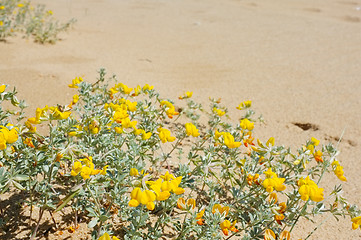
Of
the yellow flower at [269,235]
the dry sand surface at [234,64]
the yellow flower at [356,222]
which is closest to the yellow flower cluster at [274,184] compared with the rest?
the yellow flower at [269,235]

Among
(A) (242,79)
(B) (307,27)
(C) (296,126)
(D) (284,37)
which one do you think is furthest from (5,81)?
(B) (307,27)

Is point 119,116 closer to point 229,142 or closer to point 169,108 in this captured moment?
point 169,108

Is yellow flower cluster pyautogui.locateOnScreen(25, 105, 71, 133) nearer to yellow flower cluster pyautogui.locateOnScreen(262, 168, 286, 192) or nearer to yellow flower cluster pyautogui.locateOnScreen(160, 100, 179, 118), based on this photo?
yellow flower cluster pyautogui.locateOnScreen(160, 100, 179, 118)

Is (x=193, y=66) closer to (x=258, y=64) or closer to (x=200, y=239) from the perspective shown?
(x=258, y=64)

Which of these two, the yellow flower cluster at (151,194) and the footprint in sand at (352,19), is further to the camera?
the footprint in sand at (352,19)

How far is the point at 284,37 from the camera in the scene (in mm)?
6156

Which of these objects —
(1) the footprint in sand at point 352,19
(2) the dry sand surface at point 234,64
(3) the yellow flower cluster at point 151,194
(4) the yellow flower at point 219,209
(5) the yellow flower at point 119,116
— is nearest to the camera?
(3) the yellow flower cluster at point 151,194

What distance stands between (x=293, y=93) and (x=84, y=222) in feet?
10.1

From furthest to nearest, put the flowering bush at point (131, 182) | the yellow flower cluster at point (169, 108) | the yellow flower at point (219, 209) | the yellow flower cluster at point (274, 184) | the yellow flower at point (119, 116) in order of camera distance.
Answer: the yellow flower cluster at point (169, 108) < the yellow flower at point (119, 116) < the yellow flower at point (219, 209) < the yellow flower cluster at point (274, 184) < the flowering bush at point (131, 182)

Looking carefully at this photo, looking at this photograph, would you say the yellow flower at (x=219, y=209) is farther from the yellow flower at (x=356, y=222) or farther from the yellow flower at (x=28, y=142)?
the yellow flower at (x=28, y=142)

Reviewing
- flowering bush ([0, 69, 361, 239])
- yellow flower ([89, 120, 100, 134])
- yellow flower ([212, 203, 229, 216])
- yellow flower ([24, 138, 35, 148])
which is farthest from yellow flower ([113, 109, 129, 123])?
yellow flower ([212, 203, 229, 216])

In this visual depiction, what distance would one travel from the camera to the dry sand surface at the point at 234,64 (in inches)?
128

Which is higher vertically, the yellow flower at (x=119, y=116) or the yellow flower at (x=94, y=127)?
the yellow flower at (x=119, y=116)

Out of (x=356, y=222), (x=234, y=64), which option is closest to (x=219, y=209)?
(x=356, y=222)
